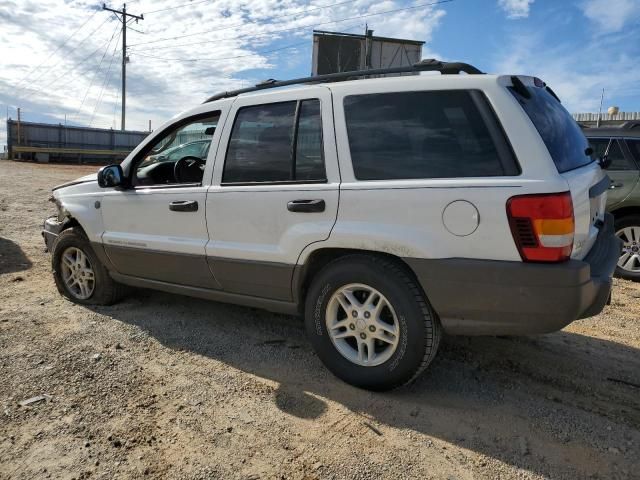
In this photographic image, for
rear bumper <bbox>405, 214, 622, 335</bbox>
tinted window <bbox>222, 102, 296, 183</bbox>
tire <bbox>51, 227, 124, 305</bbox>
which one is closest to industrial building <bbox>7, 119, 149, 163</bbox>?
tire <bbox>51, 227, 124, 305</bbox>

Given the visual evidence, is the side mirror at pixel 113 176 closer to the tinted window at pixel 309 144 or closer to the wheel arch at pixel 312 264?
the tinted window at pixel 309 144

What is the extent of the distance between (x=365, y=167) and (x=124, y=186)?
221cm

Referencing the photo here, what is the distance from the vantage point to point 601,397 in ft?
9.95

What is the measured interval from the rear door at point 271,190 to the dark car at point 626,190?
4491 mm

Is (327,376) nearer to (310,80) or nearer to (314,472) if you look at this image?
(314,472)

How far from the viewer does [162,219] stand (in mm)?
3895

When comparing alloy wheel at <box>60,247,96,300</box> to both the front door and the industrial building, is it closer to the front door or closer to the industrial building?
the front door

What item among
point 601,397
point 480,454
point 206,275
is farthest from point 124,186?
point 601,397

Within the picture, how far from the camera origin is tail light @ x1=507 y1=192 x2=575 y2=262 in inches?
97.4

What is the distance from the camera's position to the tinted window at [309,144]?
317 cm

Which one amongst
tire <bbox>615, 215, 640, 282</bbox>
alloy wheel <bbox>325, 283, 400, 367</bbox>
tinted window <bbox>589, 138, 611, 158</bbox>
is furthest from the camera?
tinted window <bbox>589, 138, 611, 158</bbox>

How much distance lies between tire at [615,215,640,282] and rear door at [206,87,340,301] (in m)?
4.61

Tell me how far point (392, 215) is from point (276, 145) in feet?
3.35

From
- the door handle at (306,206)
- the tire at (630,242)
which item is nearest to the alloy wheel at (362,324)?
the door handle at (306,206)
